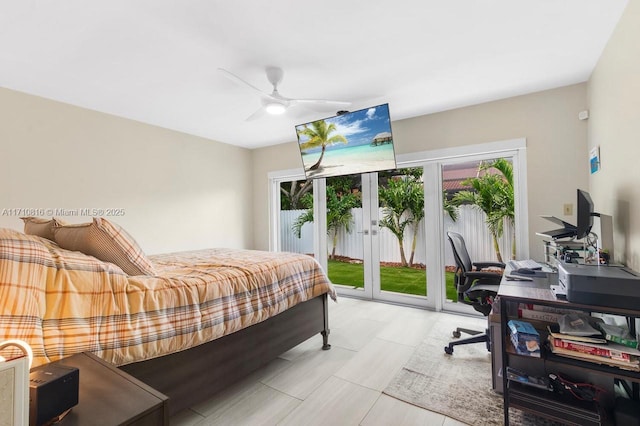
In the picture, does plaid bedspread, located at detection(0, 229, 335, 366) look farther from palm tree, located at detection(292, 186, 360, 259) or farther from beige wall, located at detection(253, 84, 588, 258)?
beige wall, located at detection(253, 84, 588, 258)

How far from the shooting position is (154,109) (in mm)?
3326

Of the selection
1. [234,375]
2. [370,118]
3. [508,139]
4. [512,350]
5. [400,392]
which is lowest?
[400,392]

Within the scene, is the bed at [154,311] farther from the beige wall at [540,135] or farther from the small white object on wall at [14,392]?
the beige wall at [540,135]

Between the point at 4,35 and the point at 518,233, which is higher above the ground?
the point at 4,35

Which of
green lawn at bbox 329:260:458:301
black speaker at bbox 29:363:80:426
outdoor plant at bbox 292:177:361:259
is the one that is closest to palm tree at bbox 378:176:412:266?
green lawn at bbox 329:260:458:301

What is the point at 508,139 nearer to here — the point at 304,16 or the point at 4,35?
the point at 304,16

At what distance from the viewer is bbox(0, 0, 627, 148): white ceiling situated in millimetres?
1794

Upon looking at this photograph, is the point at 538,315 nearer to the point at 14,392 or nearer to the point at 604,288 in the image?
the point at 604,288

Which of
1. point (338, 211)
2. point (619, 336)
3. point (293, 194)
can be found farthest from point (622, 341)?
point (293, 194)

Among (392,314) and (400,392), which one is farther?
(392,314)

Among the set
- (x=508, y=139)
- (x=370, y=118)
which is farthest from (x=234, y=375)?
(x=508, y=139)

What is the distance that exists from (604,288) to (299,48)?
2382 millimetres

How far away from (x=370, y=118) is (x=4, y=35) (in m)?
2.95

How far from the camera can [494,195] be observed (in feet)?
11.1
